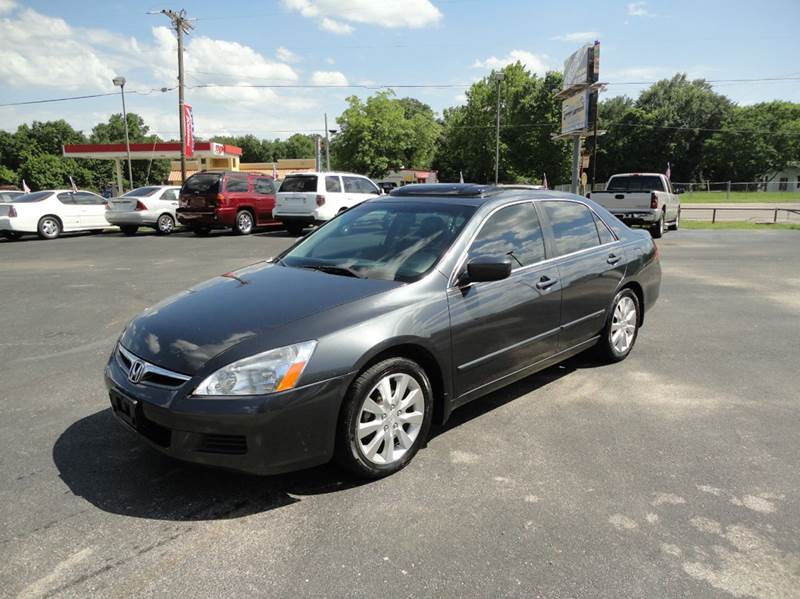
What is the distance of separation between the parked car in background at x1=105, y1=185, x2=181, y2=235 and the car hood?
16.4m

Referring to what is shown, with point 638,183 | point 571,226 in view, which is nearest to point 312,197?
point 638,183

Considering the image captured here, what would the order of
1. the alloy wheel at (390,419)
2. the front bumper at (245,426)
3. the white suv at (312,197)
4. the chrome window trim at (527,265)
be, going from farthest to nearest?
the white suv at (312,197)
the chrome window trim at (527,265)
the alloy wheel at (390,419)
the front bumper at (245,426)

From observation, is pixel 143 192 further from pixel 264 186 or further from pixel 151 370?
pixel 151 370

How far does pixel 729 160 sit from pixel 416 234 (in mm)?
85974

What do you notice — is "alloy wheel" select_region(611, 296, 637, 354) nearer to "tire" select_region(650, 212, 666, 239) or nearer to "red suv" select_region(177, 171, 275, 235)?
"tire" select_region(650, 212, 666, 239)

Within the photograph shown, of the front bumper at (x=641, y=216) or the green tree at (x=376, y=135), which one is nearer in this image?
the front bumper at (x=641, y=216)

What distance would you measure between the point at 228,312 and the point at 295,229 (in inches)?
600

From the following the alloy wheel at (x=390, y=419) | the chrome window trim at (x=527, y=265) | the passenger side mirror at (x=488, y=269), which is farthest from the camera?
the chrome window trim at (x=527, y=265)

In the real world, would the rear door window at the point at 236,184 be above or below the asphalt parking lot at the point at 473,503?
above

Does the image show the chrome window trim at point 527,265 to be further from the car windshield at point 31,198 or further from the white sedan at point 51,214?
the car windshield at point 31,198

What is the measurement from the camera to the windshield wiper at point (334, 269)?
12.3 ft

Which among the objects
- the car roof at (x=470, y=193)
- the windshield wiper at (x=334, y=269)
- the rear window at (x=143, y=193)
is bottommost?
the windshield wiper at (x=334, y=269)

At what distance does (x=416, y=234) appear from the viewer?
4035 millimetres

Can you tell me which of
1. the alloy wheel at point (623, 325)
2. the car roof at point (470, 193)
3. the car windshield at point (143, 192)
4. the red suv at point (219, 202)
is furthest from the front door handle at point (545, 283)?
the car windshield at point (143, 192)
